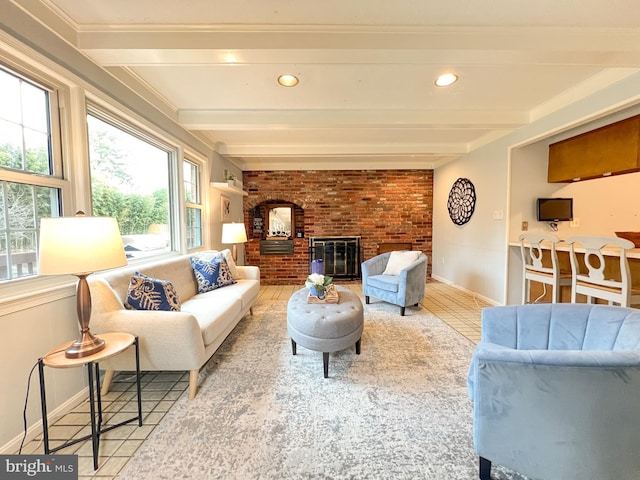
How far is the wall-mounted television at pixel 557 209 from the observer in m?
3.35

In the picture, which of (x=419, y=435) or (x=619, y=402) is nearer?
(x=619, y=402)

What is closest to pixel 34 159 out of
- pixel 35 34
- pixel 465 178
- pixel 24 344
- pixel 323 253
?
pixel 35 34

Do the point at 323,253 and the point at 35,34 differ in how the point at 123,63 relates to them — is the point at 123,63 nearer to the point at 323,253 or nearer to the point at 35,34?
the point at 35,34

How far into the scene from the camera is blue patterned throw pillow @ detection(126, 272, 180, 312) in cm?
183

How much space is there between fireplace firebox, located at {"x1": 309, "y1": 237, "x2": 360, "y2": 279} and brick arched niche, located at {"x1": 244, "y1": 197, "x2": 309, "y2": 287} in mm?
258

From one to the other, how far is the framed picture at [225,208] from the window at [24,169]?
2.60 meters

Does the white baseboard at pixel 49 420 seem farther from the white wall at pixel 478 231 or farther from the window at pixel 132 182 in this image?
the white wall at pixel 478 231

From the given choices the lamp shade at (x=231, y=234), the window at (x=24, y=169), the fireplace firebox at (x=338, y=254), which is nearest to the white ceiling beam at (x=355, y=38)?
the window at (x=24, y=169)

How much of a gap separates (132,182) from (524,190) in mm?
4435

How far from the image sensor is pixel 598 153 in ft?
9.14

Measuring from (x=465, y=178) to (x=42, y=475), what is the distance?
5261 mm

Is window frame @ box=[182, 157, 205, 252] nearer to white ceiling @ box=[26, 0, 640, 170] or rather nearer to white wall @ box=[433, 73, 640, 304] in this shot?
white ceiling @ box=[26, 0, 640, 170]

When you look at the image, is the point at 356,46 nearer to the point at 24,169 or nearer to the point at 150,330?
the point at 24,169

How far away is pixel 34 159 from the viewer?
1563 millimetres
